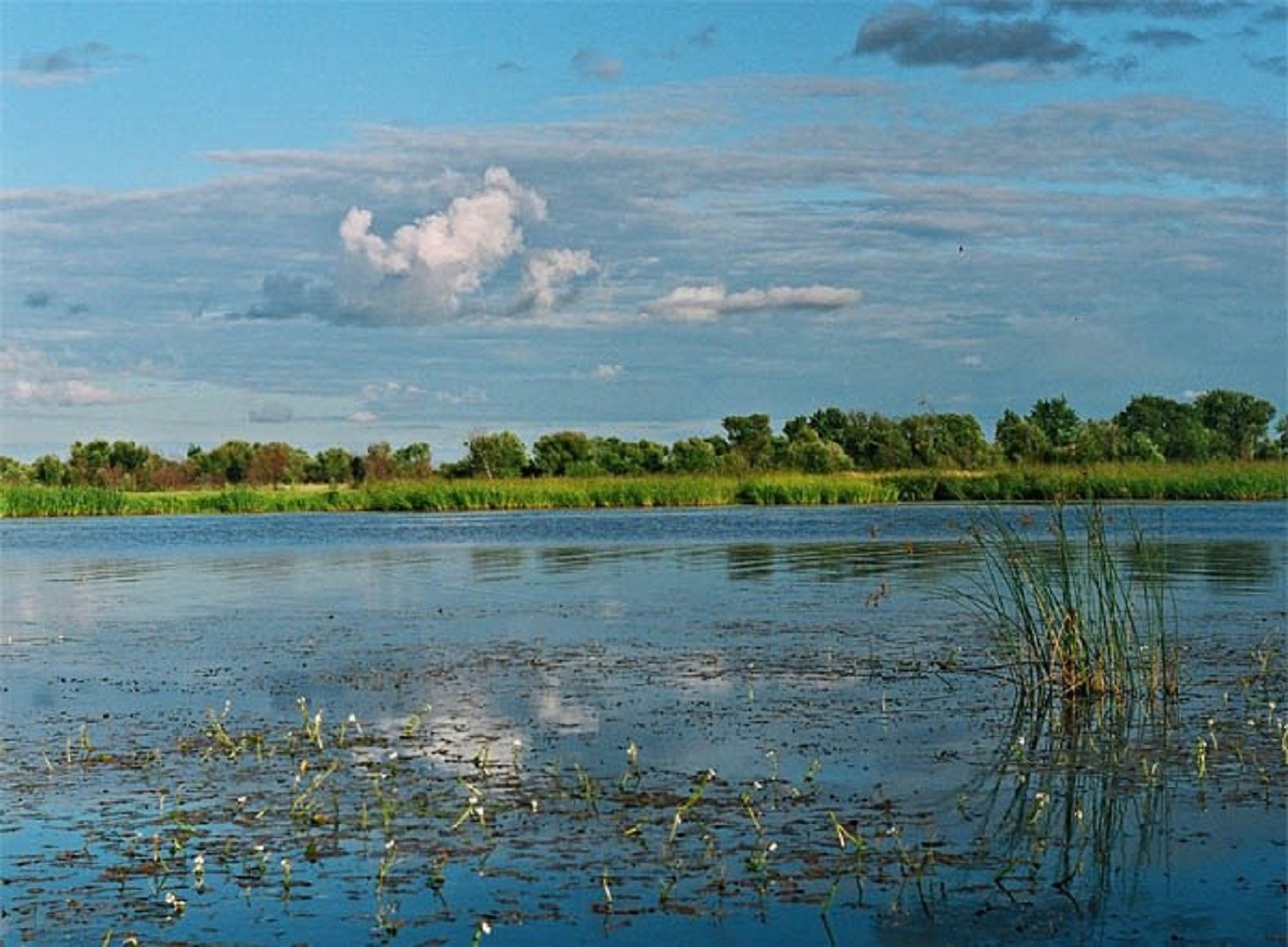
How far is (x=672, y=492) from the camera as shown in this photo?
5047cm

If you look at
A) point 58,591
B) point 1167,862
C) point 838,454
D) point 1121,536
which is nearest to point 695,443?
point 838,454

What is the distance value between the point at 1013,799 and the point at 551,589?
42.9 ft

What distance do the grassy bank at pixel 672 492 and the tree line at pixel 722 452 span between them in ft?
7.98

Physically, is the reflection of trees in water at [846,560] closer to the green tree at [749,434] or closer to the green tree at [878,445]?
the green tree at [878,445]

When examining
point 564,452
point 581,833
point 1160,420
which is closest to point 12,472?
point 564,452

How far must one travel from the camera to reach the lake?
257 inches

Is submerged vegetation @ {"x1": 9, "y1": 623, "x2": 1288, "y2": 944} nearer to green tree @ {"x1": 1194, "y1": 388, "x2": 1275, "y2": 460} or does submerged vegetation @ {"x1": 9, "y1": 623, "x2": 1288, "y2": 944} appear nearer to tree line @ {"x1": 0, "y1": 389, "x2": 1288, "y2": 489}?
tree line @ {"x1": 0, "y1": 389, "x2": 1288, "y2": 489}

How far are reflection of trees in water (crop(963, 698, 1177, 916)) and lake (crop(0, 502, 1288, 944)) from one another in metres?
0.03

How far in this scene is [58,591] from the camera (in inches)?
893

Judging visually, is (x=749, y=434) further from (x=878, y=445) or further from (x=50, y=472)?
(x=50, y=472)

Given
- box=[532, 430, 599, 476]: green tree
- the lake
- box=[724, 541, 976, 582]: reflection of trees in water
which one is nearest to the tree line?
box=[532, 430, 599, 476]: green tree

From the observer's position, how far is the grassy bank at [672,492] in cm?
4544

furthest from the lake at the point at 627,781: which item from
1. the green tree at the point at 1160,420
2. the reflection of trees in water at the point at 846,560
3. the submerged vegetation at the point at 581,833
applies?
the green tree at the point at 1160,420

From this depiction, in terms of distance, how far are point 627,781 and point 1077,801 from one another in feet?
7.64
